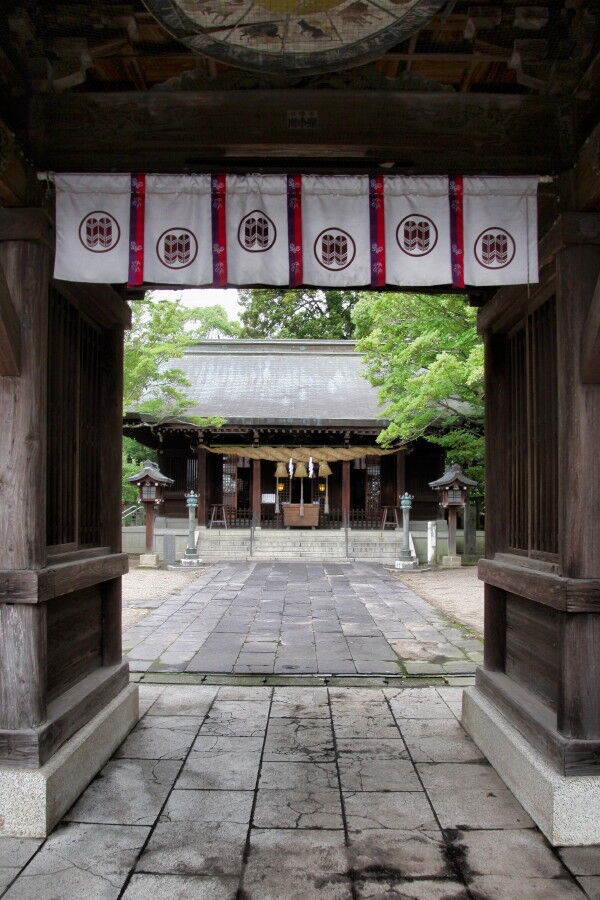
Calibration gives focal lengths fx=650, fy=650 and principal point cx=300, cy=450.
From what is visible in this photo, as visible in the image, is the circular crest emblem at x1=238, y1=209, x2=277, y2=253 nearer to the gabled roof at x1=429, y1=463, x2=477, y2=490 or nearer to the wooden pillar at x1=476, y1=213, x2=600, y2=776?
the wooden pillar at x1=476, y1=213, x2=600, y2=776

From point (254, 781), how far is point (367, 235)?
10.4 ft

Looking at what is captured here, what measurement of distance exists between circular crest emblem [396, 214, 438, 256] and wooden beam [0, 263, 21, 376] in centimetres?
205

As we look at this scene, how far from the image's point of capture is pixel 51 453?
3.79m

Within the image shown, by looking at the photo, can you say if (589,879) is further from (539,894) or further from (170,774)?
(170,774)

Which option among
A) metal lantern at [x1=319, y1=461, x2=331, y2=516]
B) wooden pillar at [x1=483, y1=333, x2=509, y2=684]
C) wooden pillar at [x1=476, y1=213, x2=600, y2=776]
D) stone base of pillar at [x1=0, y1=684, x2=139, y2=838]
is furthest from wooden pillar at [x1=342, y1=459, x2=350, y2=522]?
stone base of pillar at [x1=0, y1=684, x2=139, y2=838]

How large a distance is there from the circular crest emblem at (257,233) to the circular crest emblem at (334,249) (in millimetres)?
259

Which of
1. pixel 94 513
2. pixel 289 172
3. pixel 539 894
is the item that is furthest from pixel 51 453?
pixel 539 894

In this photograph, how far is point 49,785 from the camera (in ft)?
10.2

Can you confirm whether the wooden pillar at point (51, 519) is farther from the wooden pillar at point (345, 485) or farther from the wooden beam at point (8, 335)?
the wooden pillar at point (345, 485)

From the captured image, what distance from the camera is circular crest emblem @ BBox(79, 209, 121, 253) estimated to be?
3520 millimetres

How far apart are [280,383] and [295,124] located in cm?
2198

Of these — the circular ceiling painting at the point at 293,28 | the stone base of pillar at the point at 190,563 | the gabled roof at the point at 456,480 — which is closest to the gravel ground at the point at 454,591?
the gabled roof at the point at 456,480

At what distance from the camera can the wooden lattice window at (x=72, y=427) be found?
12.5ft

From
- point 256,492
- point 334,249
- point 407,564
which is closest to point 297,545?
point 256,492
